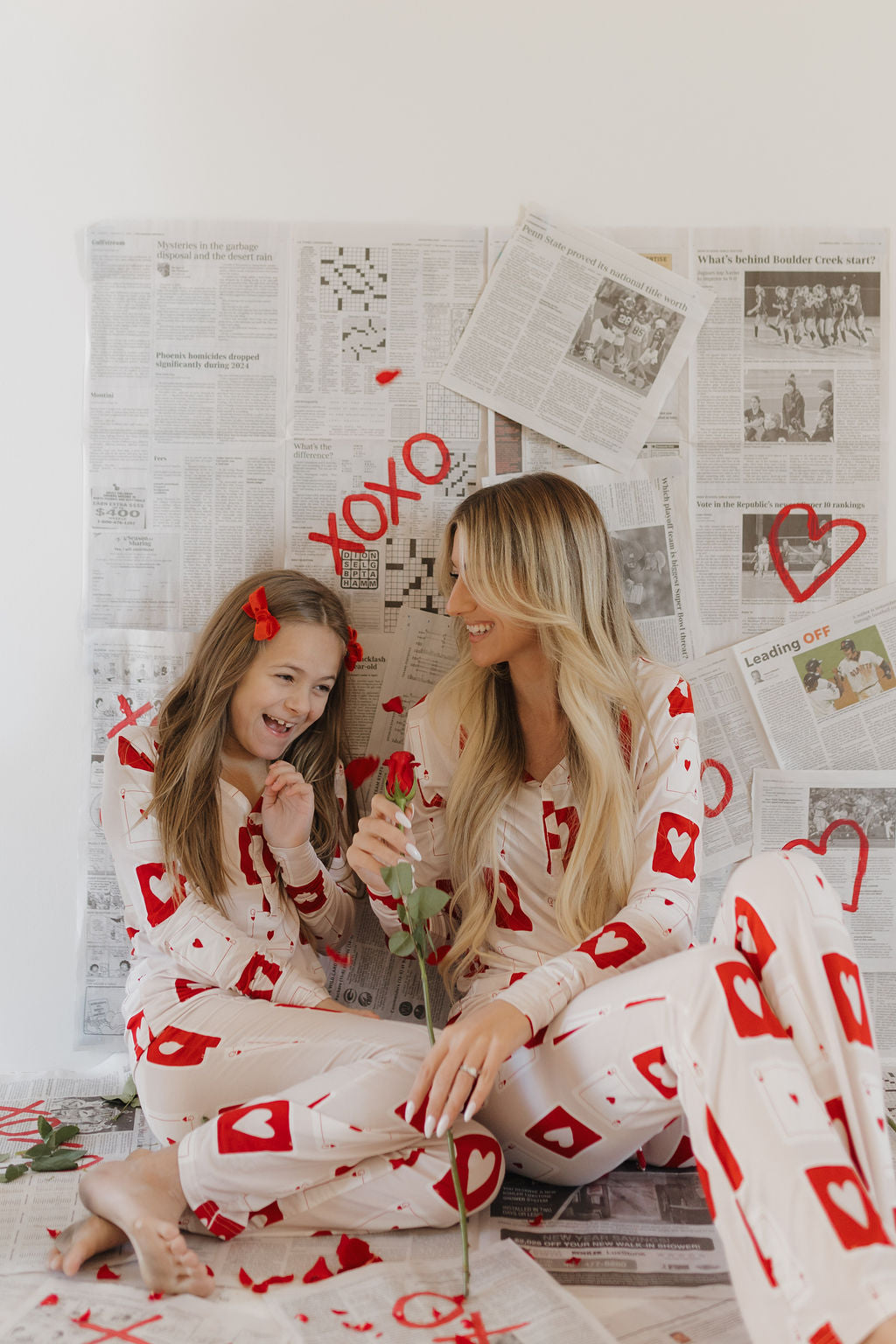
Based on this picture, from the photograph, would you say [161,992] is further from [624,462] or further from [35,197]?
[35,197]

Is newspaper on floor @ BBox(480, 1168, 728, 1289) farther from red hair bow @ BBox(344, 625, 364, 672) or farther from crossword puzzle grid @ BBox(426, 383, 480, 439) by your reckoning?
crossword puzzle grid @ BBox(426, 383, 480, 439)

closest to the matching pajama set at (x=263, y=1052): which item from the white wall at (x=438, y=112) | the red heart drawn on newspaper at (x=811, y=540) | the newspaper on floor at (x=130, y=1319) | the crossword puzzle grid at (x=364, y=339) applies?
the newspaper on floor at (x=130, y=1319)

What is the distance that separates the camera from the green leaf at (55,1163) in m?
1.23

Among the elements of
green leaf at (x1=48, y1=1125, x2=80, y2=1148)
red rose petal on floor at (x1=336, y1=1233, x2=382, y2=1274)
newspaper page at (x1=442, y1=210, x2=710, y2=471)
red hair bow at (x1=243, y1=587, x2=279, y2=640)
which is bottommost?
red rose petal on floor at (x1=336, y1=1233, x2=382, y2=1274)

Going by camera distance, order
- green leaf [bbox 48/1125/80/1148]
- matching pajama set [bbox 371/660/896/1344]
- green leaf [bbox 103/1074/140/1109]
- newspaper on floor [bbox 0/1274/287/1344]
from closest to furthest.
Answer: matching pajama set [bbox 371/660/896/1344] → newspaper on floor [bbox 0/1274/287/1344] → green leaf [bbox 48/1125/80/1148] → green leaf [bbox 103/1074/140/1109]

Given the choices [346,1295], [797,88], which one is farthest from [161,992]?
[797,88]

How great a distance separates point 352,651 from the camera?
146 centimetres

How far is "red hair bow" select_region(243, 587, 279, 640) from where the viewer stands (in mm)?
1367

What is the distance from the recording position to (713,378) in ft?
4.93

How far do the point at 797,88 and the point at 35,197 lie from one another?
3.80 feet

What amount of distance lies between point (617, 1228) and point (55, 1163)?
69 cm

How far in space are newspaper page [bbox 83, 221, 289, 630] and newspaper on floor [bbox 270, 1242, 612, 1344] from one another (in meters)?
0.92

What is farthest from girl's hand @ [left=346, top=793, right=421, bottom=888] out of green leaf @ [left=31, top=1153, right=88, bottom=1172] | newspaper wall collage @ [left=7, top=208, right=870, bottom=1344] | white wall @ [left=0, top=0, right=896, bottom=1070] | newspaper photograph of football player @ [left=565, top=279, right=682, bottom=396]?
white wall @ [left=0, top=0, right=896, bottom=1070]

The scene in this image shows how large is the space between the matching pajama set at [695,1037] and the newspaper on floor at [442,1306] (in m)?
0.17
